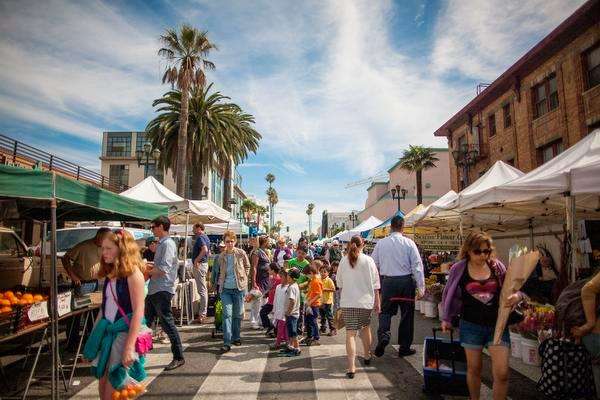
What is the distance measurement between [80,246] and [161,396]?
123 inches

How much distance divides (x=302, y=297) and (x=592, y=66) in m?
16.5

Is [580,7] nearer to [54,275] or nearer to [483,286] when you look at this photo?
[483,286]

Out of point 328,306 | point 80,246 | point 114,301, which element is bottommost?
point 328,306

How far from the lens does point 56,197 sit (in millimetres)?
4191

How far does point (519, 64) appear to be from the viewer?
19.6 meters

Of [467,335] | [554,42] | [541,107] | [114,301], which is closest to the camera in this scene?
[114,301]

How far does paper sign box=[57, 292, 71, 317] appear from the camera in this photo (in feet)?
15.0

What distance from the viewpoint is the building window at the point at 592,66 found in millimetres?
15008

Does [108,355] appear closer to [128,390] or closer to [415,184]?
[128,390]

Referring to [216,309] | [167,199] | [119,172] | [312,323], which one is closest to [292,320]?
[312,323]

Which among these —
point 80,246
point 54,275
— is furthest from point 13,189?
point 80,246

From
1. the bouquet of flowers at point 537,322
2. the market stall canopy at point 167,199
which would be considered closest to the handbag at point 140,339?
the bouquet of flowers at point 537,322

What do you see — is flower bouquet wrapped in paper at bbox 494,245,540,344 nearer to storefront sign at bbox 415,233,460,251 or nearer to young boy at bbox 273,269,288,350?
young boy at bbox 273,269,288,350

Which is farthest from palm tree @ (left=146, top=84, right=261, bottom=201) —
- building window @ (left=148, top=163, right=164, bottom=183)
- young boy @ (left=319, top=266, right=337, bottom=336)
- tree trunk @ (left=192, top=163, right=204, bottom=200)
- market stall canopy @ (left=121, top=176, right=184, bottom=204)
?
building window @ (left=148, top=163, right=164, bottom=183)
